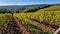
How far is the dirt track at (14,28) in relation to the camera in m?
3.26

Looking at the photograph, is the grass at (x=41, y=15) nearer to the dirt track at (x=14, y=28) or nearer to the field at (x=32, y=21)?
the field at (x=32, y=21)

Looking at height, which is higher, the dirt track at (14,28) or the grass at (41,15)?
the grass at (41,15)

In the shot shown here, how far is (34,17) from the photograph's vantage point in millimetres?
3377

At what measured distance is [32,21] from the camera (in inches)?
133

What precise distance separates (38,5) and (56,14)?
408 millimetres

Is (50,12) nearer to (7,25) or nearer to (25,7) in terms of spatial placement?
(25,7)

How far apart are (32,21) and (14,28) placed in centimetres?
38

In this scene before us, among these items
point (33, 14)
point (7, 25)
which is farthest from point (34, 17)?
point (7, 25)

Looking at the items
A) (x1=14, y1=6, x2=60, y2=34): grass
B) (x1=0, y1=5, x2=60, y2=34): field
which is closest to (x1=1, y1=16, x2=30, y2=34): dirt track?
(x1=0, y1=5, x2=60, y2=34): field

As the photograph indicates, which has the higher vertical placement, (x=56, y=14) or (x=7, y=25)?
(x=56, y=14)

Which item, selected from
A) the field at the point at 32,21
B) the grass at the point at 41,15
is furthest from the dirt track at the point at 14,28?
the grass at the point at 41,15

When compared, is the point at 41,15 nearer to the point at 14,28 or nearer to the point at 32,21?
the point at 32,21

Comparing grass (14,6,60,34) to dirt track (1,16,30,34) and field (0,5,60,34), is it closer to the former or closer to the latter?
field (0,5,60,34)

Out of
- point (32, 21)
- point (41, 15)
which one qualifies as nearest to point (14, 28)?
point (32, 21)
